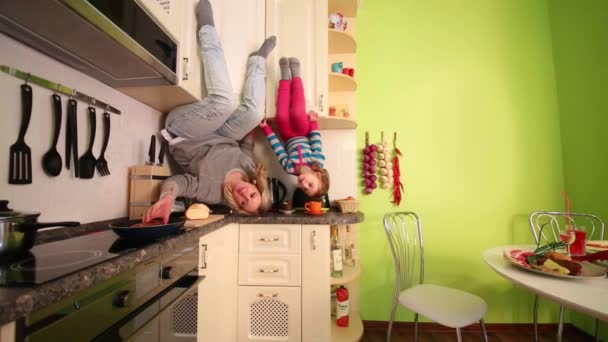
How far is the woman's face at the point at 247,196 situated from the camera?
132 cm

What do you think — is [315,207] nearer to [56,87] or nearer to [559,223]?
[56,87]

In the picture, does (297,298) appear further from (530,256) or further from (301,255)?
(530,256)

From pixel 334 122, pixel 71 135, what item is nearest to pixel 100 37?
pixel 71 135

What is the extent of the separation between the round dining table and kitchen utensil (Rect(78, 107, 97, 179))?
5.23 feet

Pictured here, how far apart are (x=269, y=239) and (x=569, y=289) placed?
44.3 inches

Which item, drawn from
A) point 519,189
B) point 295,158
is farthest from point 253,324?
point 519,189

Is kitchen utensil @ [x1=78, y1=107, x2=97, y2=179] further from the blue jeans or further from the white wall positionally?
the blue jeans

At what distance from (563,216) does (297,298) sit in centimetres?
199

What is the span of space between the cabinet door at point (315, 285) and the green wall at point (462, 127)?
2.30 feet

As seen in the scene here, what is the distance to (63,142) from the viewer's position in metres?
0.90

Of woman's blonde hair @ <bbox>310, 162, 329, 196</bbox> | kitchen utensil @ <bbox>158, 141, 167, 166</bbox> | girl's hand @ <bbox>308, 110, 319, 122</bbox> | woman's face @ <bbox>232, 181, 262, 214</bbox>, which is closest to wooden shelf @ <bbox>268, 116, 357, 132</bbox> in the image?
girl's hand @ <bbox>308, 110, 319, 122</bbox>

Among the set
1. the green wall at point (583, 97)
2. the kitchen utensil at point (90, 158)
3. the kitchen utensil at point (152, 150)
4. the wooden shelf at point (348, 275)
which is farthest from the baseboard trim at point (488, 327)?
the kitchen utensil at point (90, 158)

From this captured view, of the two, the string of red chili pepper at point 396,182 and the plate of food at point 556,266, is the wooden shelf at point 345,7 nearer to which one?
the string of red chili pepper at point 396,182

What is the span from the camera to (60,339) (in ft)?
1.32
